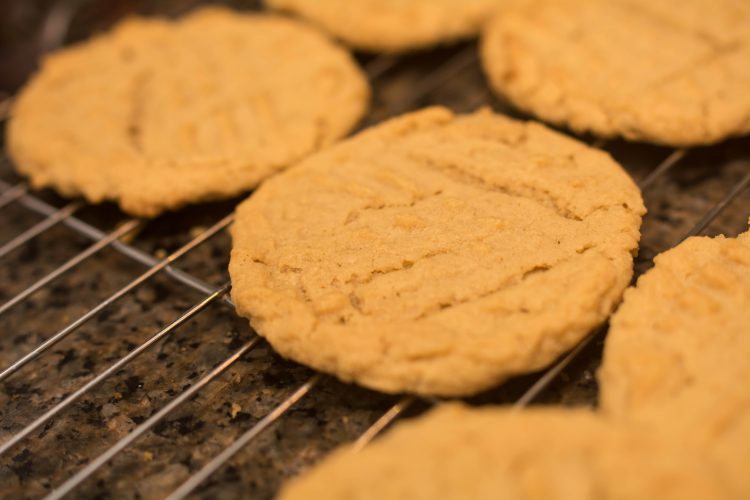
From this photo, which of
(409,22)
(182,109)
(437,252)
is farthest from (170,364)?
(409,22)

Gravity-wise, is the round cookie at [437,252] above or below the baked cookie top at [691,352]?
above

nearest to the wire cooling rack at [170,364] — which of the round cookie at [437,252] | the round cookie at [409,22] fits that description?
the round cookie at [437,252]

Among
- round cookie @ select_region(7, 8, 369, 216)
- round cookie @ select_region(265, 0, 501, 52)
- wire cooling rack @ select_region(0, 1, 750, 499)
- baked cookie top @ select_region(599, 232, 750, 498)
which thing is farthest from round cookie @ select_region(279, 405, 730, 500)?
round cookie @ select_region(265, 0, 501, 52)

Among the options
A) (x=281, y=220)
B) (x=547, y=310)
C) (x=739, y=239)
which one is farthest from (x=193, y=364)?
(x=739, y=239)

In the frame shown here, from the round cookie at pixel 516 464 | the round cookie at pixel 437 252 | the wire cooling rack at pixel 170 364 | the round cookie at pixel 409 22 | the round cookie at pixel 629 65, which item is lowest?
the wire cooling rack at pixel 170 364

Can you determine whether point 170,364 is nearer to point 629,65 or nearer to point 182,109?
point 182,109

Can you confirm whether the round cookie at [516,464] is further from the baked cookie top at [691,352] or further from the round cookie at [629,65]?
the round cookie at [629,65]
